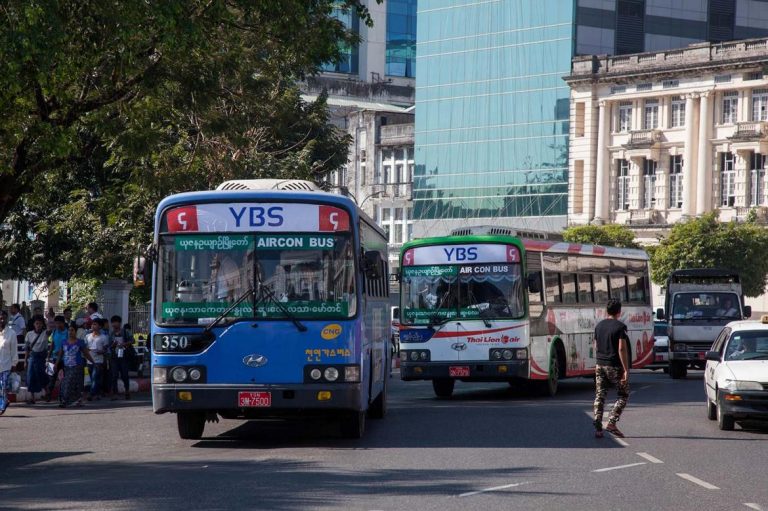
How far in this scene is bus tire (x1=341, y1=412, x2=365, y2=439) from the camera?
1800cm

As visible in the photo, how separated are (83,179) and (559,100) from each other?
53482 millimetres

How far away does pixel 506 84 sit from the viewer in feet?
307

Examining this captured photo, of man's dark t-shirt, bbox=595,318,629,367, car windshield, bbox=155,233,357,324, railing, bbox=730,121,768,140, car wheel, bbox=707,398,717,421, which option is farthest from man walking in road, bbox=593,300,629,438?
railing, bbox=730,121,768,140

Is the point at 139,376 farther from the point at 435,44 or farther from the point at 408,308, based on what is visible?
the point at 435,44

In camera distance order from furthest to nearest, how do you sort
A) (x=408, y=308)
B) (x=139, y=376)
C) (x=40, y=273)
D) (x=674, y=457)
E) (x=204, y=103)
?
(x=40, y=273)
(x=139, y=376)
(x=408, y=308)
(x=204, y=103)
(x=674, y=457)

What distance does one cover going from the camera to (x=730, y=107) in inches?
3319

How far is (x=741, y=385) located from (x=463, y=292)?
25.2 feet

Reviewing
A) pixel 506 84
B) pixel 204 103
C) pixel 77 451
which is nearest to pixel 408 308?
pixel 204 103

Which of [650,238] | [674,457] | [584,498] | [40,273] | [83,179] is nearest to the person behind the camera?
[584,498]

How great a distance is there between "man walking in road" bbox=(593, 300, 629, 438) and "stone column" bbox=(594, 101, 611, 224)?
7221 centimetres

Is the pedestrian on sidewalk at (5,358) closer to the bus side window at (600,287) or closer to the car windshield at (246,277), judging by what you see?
the car windshield at (246,277)

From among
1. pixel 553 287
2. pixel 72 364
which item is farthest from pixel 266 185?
pixel 553 287

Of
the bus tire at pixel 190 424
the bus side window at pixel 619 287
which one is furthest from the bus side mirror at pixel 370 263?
the bus side window at pixel 619 287

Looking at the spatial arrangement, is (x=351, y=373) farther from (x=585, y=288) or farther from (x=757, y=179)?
(x=757, y=179)
